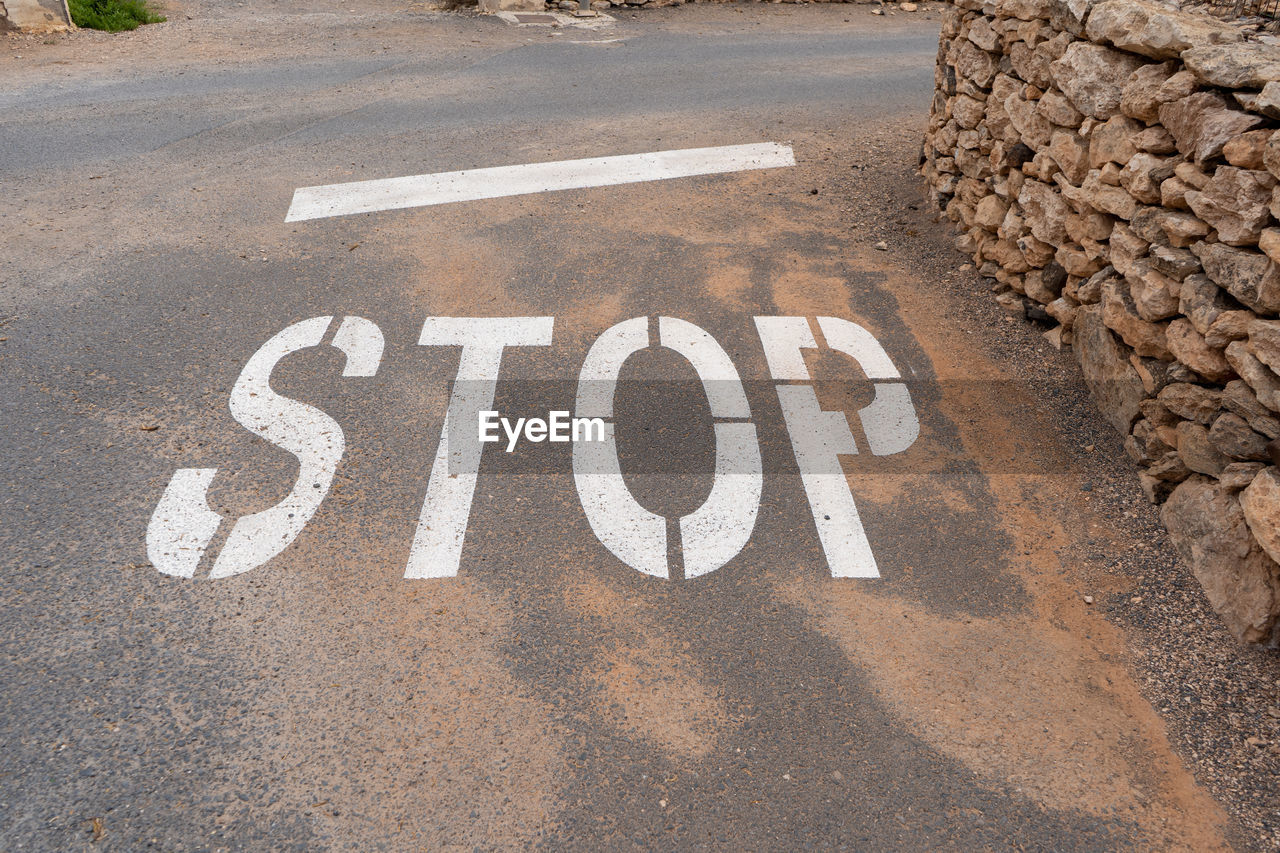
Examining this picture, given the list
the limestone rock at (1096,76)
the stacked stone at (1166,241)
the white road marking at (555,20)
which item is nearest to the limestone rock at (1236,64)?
the stacked stone at (1166,241)

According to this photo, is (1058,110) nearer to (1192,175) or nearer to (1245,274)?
(1192,175)

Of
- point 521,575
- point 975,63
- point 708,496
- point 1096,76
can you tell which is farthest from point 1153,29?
point 521,575

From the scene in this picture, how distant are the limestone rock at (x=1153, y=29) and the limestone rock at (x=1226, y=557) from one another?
245 cm

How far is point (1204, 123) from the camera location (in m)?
4.68

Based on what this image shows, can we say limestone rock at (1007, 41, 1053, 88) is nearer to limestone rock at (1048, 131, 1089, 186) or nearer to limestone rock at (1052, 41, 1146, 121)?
limestone rock at (1052, 41, 1146, 121)

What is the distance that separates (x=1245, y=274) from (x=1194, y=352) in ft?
1.80

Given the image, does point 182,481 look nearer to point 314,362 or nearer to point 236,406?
point 236,406

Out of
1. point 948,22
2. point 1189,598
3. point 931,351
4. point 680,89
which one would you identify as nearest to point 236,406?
point 931,351

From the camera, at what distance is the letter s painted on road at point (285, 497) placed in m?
4.75

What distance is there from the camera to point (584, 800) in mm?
3643

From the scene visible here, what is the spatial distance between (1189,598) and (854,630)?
1.81 metres

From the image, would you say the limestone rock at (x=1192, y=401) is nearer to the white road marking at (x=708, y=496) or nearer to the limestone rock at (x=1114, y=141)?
the limestone rock at (x=1114, y=141)

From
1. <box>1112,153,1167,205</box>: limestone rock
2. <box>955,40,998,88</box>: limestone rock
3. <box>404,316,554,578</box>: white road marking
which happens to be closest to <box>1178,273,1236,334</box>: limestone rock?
<box>1112,153,1167,205</box>: limestone rock

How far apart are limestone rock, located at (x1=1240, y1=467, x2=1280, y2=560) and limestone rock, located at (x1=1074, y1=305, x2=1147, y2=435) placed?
123 cm
